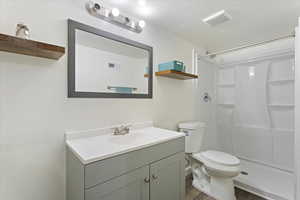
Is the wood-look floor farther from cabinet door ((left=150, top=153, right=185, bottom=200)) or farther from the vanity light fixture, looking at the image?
the vanity light fixture

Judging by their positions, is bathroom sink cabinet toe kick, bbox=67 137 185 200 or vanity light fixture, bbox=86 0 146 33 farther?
vanity light fixture, bbox=86 0 146 33

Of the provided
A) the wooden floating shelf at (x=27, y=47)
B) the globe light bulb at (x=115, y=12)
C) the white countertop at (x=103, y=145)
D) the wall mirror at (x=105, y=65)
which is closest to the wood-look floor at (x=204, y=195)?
the white countertop at (x=103, y=145)

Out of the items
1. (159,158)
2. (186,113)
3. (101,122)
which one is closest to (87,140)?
(101,122)

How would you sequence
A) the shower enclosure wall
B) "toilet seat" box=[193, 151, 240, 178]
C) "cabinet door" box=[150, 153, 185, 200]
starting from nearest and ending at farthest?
"cabinet door" box=[150, 153, 185, 200]
"toilet seat" box=[193, 151, 240, 178]
the shower enclosure wall

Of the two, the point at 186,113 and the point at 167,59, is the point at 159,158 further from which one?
the point at 167,59

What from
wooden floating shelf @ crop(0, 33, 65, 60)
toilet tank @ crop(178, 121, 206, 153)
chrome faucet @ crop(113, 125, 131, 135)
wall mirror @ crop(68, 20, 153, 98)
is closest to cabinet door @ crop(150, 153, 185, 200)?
chrome faucet @ crop(113, 125, 131, 135)

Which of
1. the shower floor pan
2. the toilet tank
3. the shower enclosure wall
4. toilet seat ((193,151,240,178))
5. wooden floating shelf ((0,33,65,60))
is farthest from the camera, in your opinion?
the shower enclosure wall

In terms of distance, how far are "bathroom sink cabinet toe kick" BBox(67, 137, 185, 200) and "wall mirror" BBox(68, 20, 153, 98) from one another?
0.56 metres

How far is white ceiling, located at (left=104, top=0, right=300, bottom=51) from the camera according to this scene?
4.37 ft

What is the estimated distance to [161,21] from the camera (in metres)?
1.65

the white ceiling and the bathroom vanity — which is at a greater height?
the white ceiling

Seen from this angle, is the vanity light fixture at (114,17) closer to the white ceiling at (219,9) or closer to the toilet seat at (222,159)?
the white ceiling at (219,9)

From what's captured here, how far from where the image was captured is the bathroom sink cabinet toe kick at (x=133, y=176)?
0.81 metres

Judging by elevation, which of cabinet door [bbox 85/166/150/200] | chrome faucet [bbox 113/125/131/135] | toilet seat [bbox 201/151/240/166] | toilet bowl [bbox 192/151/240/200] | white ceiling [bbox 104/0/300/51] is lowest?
toilet bowl [bbox 192/151/240/200]
